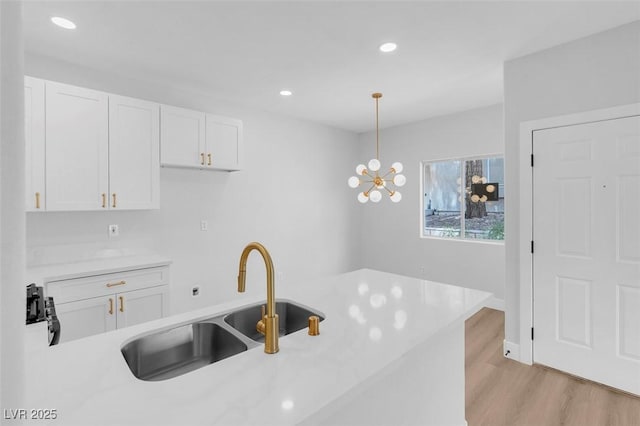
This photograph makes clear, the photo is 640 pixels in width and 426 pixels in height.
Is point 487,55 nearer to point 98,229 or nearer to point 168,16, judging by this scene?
point 168,16

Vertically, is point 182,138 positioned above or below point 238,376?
above

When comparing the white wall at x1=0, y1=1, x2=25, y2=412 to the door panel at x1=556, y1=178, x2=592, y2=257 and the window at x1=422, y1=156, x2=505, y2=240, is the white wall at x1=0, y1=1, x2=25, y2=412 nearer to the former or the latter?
the door panel at x1=556, y1=178, x2=592, y2=257

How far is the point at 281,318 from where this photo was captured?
1.73 m

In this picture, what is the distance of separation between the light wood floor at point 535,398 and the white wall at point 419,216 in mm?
1705

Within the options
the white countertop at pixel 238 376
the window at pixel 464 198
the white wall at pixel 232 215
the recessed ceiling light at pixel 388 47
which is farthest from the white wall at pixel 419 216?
the white countertop at pixel 238 376

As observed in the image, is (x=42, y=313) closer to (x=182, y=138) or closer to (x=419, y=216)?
(x=182, y=138)

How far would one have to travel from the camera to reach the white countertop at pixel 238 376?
0.79m

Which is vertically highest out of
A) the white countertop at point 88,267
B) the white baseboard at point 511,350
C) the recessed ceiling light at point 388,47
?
the recessed ceiling light at point 388,47

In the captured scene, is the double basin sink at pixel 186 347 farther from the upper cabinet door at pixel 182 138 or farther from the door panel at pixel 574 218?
the door panel at pixel 574 218

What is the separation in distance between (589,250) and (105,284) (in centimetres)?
389

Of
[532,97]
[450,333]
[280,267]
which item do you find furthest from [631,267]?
[280,267]

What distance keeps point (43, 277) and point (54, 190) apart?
27.9 inches

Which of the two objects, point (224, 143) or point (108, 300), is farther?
point (224, 143)

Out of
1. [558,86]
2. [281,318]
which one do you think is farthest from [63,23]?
[558,86]
